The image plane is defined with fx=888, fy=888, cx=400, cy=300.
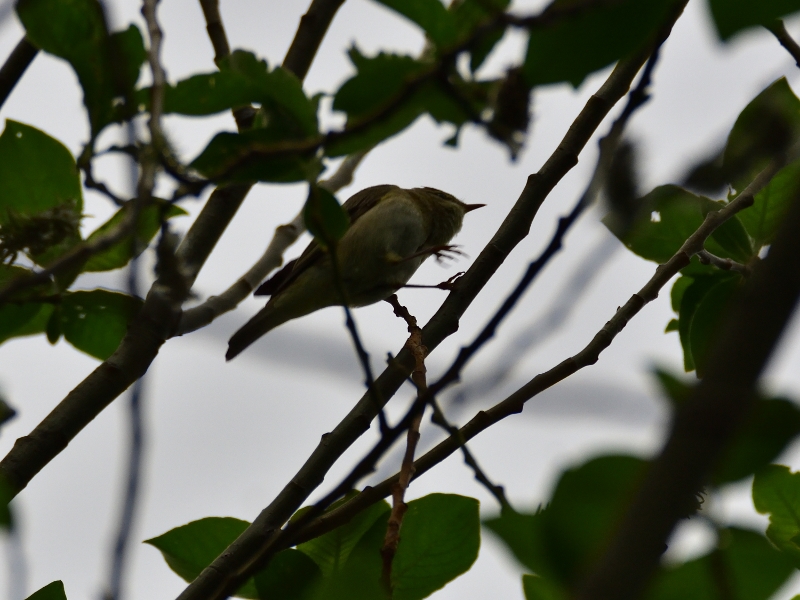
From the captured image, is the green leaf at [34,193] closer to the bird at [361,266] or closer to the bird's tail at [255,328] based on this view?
the bird at [361,266]

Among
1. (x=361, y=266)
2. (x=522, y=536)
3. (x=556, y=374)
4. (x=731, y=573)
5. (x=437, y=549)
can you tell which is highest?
(x=361, y=266)

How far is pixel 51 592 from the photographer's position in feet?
8.48

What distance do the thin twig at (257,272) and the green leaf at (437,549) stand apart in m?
1.59

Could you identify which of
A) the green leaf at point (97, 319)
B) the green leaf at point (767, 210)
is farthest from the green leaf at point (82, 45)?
the green leaf at point (767, 210)

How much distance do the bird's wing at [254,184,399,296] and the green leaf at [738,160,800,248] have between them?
2.90 metres

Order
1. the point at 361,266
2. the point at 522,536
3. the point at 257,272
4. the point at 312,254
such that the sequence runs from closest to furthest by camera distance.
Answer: the point at 522,536, the point at 257,272, the point at 361,266, the point at 312,254

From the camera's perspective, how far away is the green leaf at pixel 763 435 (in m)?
1.18

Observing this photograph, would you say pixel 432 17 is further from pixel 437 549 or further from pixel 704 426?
pixel 437 549

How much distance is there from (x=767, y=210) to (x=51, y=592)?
3.11 m

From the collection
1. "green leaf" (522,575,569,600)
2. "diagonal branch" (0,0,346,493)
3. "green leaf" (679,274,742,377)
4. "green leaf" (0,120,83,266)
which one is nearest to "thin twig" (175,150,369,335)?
"diagonal branch" (0,0,346,493)

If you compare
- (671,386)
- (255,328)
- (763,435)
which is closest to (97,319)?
(255,328)

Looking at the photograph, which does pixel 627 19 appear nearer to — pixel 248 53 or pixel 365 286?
pixel 248 53

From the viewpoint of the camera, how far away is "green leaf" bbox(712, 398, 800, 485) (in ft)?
3.88

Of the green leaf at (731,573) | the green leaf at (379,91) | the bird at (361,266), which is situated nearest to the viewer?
the green leaf at (731,573)
